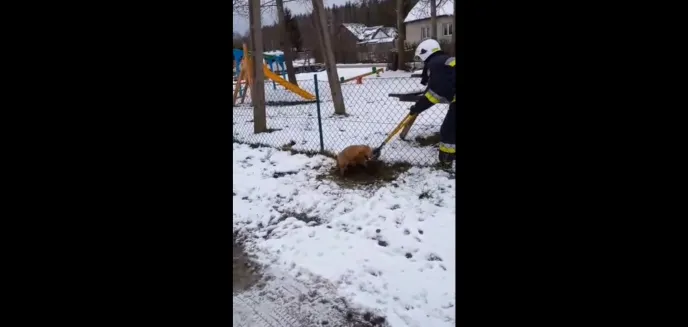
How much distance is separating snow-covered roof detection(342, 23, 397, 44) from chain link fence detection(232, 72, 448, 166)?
35627 mm

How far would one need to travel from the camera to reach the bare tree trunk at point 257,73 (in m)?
8.00

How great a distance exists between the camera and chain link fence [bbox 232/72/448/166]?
637 cm

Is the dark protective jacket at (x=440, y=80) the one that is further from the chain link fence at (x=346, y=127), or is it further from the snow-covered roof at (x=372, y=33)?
the snow-covered roof at (x=372, y=33)

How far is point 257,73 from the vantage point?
802cm

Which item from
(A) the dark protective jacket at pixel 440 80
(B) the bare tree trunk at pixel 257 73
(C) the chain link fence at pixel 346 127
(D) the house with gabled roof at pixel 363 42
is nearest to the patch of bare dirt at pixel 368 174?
(C) the chain link fence at pixel 346 127

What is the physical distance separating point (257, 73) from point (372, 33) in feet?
143

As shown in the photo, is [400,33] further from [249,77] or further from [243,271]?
[243,271]

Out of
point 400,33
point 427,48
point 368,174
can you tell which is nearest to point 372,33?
point 400,33

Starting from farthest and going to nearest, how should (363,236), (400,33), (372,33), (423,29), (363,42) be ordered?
(372,33)
(363,42)
(423,29)
(400,33)
(363,236)

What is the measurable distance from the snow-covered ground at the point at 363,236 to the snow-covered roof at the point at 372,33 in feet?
140

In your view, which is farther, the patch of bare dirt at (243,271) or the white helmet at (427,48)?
the white helmet at (427,48)
